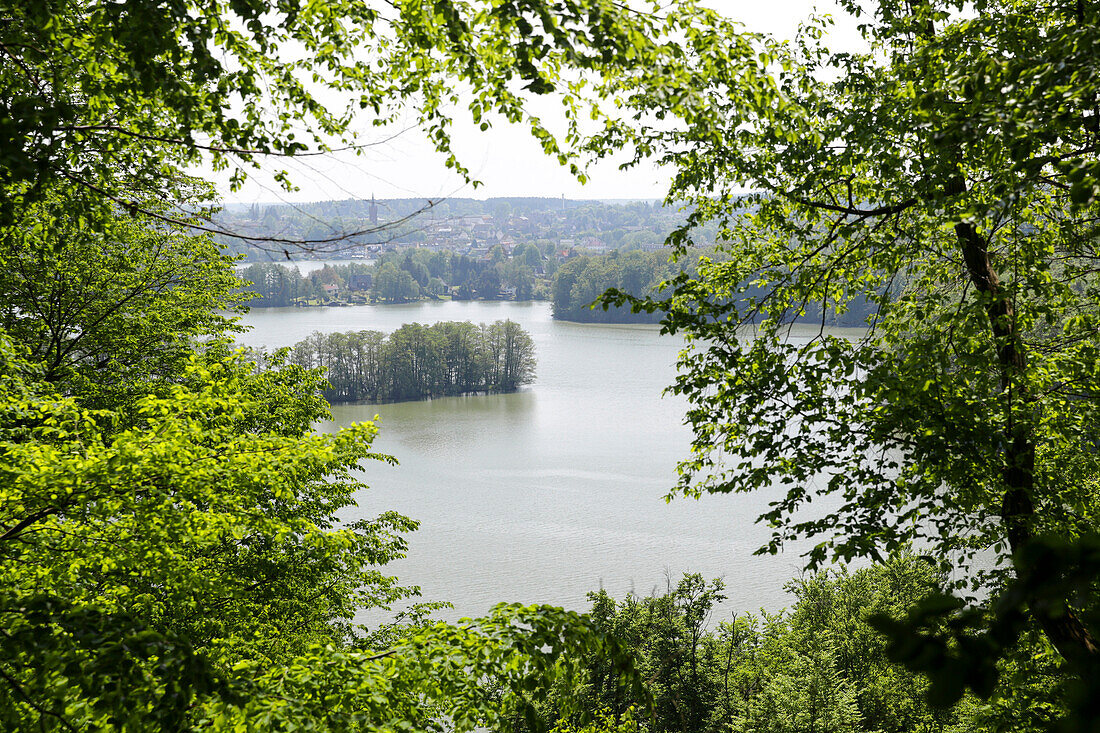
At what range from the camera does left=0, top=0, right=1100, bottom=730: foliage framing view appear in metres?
2.61

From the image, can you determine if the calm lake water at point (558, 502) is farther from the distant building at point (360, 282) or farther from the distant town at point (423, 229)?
the distant building at point (360, 282)

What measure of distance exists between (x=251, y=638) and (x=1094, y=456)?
814 cm

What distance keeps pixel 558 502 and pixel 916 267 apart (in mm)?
22868

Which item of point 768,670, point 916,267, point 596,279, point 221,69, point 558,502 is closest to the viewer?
point 221,69

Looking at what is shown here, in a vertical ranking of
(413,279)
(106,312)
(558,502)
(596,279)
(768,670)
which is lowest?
(558,502)

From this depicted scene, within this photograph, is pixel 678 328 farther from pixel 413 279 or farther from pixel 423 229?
pixel 413 279

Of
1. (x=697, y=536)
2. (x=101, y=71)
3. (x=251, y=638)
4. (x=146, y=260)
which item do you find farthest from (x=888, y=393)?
(x=697, y=536)

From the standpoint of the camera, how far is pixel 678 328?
219 inches

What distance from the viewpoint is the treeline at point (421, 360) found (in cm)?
4844

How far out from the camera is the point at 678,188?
620 centimetres

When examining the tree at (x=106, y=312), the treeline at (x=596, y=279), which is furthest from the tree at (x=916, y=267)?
the treeline at (x=596, y=279)

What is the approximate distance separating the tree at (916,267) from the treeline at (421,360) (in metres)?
42.8

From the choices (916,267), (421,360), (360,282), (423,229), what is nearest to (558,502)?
(916,267)

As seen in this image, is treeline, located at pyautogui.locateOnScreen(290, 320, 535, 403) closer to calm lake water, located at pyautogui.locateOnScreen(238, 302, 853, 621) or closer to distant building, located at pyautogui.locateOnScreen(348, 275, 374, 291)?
calm lake water, located at pyautogui.locateOnScreen(238, 302, 853, 621)
